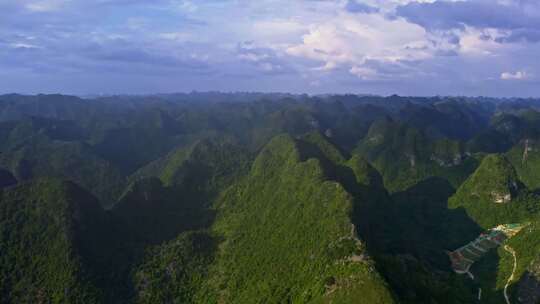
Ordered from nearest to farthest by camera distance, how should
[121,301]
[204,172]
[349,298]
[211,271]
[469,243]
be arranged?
[349,298]
[121,301]
[211,271]
[469,243]
[204,172]

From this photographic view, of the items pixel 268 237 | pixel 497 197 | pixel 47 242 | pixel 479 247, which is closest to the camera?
pixel 47 242

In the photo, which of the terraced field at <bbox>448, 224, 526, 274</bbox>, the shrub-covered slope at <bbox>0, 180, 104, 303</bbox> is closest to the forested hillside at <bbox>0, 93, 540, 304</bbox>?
the shrub-covered slope at <bbox>0, 180, 104, 303</bbox>

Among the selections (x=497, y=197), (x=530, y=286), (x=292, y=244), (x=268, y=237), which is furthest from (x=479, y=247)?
(x=268, y=237)

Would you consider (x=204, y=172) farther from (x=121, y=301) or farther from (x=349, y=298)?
(x=349, y=298)

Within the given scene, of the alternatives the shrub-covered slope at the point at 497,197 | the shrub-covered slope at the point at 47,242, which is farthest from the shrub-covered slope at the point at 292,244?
the shrub-covered slope at the point at 497,197

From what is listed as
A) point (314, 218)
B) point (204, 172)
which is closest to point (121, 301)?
point (314, 218)

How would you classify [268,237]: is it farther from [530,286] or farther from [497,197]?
[497,197]

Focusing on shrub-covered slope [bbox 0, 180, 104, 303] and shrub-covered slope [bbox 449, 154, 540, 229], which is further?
shrub-covered slope [bbox 449, 154, 540, 229]

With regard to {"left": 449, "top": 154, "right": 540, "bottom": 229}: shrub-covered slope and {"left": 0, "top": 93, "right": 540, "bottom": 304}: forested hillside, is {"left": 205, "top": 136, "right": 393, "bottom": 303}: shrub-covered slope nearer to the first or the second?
{"left": 0, "top": 93, "right": 540, "bottom": 304}: forested hillside
